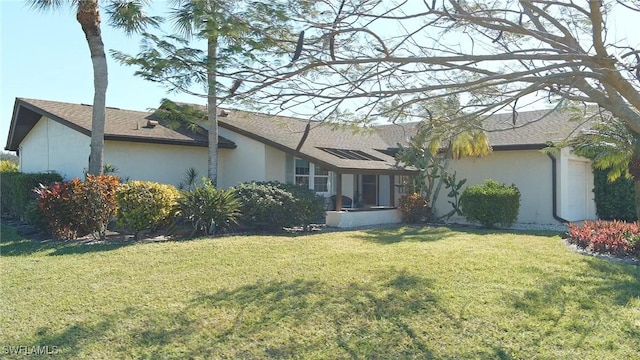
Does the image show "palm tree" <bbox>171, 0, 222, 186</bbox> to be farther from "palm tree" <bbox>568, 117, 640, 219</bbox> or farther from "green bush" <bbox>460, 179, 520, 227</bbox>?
"green bush" <bbox>460, 179, 520, 227</bbox>

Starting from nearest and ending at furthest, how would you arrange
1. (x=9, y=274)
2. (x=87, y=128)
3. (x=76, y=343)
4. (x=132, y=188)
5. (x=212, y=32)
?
(x=76, y=343) < (x=212, y=32) < (x=9, y=274) < (x=132, y=188) < (x=87, y=128)

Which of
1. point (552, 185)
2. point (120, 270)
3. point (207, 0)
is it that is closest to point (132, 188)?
point (120, 270)

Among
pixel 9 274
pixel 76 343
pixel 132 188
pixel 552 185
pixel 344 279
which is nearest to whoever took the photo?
pixel 76 343

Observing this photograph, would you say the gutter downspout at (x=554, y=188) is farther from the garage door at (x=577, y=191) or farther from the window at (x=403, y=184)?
the window at (x=403, y=184)

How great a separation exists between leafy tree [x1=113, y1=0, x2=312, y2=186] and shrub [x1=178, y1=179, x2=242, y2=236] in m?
5.14

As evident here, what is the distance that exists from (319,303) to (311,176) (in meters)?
12.6

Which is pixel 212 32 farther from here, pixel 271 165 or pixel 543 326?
pixel 271 165

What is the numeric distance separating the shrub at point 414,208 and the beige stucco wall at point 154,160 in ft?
25.0

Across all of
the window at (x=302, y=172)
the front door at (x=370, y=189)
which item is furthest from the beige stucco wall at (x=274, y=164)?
the front door at (x=370, y=189)

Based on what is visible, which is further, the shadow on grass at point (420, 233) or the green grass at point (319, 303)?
the shadow on grass at point (420, 233)

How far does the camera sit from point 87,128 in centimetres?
1564

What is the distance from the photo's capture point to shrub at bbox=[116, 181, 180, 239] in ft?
38.8

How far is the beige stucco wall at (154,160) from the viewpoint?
16141 mm

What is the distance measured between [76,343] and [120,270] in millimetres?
3153
